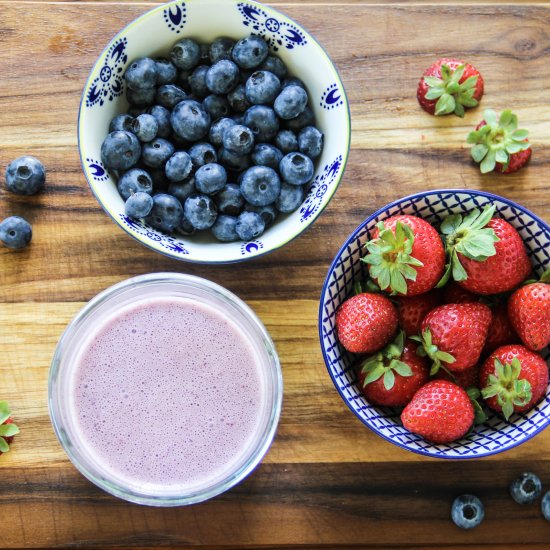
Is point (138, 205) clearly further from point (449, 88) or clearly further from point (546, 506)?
point (546, 506)

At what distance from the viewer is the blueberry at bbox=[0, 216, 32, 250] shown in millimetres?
1369

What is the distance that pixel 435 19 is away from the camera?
57.2 inches

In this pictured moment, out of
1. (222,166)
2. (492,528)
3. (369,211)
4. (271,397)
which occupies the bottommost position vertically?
(492,528)

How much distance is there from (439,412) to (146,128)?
68 centimetres

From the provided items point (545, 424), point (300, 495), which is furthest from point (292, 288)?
point (545, 424)

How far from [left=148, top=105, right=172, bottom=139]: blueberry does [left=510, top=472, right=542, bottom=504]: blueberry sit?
0.92 m

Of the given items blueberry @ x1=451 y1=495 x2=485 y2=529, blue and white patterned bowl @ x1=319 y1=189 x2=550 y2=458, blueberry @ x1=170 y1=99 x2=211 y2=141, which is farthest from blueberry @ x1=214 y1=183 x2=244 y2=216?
blueberry @ x1=451 y1=495 x2=485 y2=529

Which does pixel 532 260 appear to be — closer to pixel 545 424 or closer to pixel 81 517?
pixel 545 424

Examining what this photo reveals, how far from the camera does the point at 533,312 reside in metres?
1.20

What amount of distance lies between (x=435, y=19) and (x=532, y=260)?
0.52 meters

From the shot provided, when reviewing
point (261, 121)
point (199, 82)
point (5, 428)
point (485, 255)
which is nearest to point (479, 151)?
point (485, 255)

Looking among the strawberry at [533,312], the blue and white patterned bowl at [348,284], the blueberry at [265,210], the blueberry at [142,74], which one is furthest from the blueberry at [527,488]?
the blueberry at [142,74]

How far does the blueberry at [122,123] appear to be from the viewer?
1305 millimetres

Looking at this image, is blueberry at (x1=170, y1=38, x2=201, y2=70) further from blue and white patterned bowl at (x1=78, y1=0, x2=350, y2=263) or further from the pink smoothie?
the pink smoothie
